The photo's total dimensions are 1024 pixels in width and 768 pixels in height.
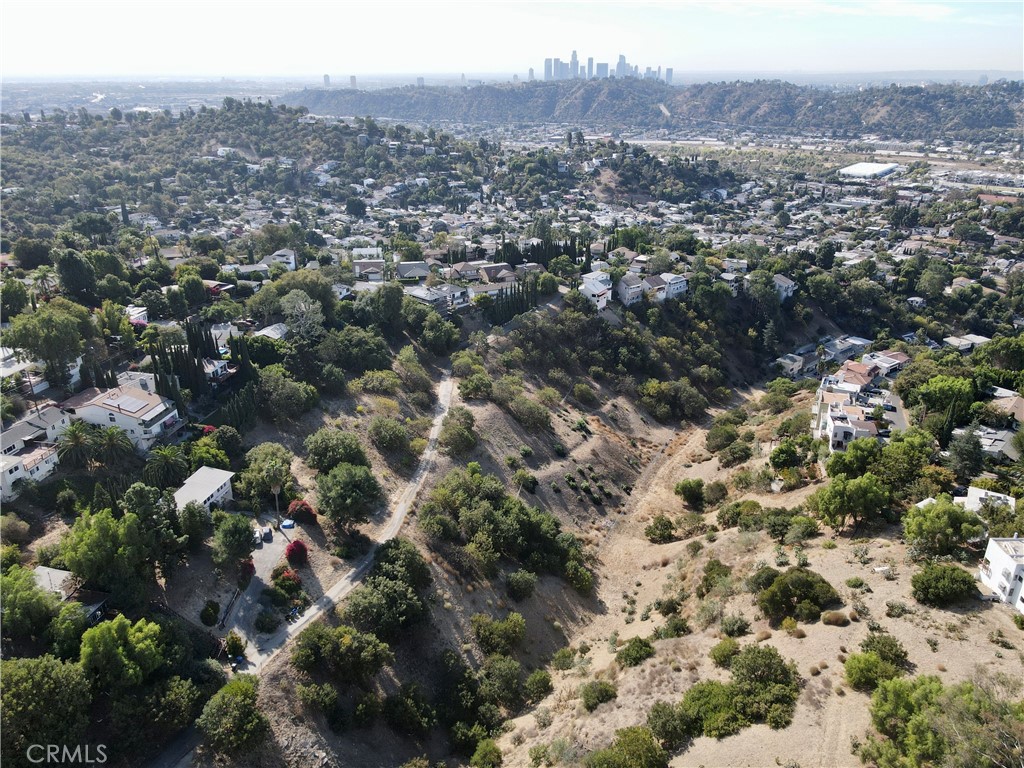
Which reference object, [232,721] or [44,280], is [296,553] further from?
[44,280]

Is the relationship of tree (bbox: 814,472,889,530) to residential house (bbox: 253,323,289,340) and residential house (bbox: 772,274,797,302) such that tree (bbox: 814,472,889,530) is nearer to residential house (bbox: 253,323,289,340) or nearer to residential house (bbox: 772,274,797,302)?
residential house (bbox: 253,323,289,340)

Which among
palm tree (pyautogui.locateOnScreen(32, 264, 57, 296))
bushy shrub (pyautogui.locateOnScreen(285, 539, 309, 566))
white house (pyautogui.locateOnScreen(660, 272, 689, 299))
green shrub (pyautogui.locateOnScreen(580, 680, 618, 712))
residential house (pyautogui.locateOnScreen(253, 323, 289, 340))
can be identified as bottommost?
green shrub (pyautogui.locateOnScreen(580, 680, 618, 712))

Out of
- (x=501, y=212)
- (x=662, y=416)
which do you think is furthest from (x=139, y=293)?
(x=501, y=212)

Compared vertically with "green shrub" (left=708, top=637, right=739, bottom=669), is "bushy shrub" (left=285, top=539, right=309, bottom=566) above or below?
above

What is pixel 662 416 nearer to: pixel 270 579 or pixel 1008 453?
pixel 1008 453

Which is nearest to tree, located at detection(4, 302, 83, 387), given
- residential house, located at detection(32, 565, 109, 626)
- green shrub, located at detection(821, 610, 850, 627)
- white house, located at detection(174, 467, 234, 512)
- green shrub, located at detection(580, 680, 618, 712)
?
white house, located at detection(174, 467, 234, 512)

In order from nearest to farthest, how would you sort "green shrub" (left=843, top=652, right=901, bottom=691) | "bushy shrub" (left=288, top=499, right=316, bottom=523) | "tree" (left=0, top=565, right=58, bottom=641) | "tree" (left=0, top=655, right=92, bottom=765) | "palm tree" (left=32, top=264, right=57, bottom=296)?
"tree" (left=0, top=655, right=92, bottom=765) → "green shrub" (left=843, top=652, right=901, bottom=691) → "tree" (left=0, top=565, right=58, bottom=641) → "bushy shrub" (left=288, top=499, right=316, bottom=523) → "palm tree" (left=32, top=264, right=57, bottom=296)
